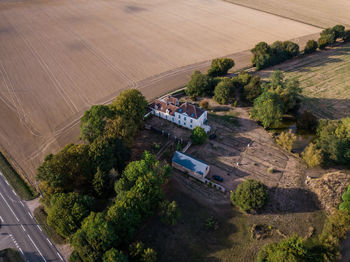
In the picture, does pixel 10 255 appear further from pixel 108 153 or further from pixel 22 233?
pixel 108 153

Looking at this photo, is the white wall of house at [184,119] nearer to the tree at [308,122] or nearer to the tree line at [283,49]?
the tree at [308,122]

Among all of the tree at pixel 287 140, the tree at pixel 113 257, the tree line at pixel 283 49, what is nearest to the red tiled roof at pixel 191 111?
the tree at pixel 287 140

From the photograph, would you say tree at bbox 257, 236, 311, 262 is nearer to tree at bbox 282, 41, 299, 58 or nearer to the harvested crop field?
the harvested crop field

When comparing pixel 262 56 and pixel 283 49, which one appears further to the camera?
pixel 283 49

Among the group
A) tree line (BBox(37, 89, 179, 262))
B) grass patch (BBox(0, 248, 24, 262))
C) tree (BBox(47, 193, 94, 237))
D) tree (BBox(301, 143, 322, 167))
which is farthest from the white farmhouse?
grass patch (BBox(0, 248, 24, 262))

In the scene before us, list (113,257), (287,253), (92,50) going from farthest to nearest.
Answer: (92,50)
(287,253)
(113,257)

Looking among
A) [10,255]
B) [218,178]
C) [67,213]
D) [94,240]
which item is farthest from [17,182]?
[218,178]
